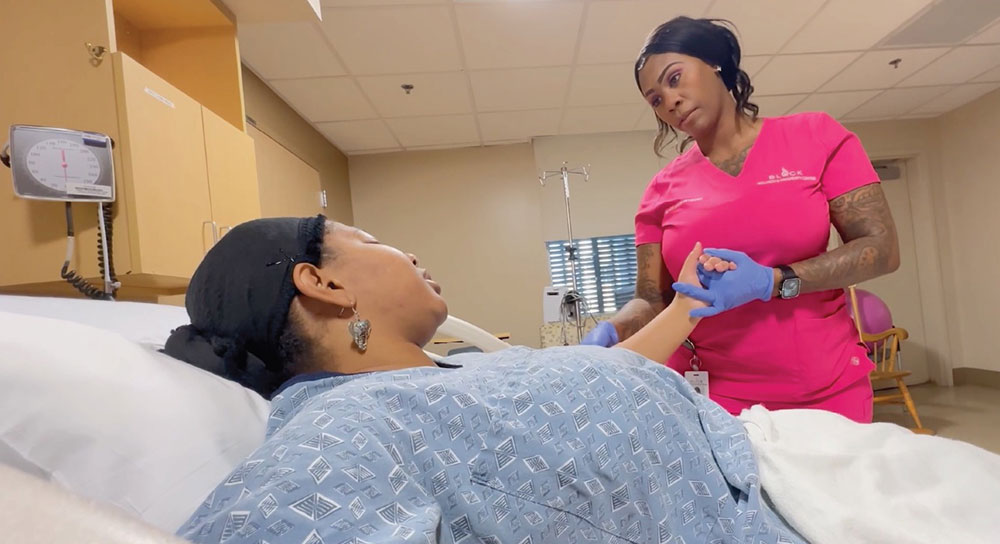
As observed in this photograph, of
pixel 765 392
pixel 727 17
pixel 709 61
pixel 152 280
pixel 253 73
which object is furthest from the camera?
pixel 253 73

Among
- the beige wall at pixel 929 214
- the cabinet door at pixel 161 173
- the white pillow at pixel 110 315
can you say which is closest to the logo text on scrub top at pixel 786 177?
the white pillow at pixel 110 315

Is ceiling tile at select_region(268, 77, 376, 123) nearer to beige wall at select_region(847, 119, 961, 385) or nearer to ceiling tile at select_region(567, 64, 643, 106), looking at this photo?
ceiling tile at select_region(567, 64, 643, 106)

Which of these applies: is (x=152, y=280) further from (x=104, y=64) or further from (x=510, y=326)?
(x=510, y=326)

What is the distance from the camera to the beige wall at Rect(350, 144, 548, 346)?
484cm

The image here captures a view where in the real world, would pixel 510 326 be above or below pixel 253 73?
below

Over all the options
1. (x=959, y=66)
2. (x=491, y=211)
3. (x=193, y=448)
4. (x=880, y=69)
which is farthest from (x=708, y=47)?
(x=959, y=66)

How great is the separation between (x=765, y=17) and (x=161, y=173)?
296cm

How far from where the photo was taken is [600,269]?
4957mm

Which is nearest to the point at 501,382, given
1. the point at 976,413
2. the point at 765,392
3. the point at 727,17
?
the point at 765,392

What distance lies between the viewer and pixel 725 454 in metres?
0.73

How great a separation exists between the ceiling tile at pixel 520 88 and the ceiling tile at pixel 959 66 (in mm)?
2613

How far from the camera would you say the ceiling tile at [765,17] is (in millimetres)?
2721

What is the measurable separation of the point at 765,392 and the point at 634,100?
3.28m

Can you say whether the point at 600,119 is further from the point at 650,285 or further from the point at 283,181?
the point at 650,285
